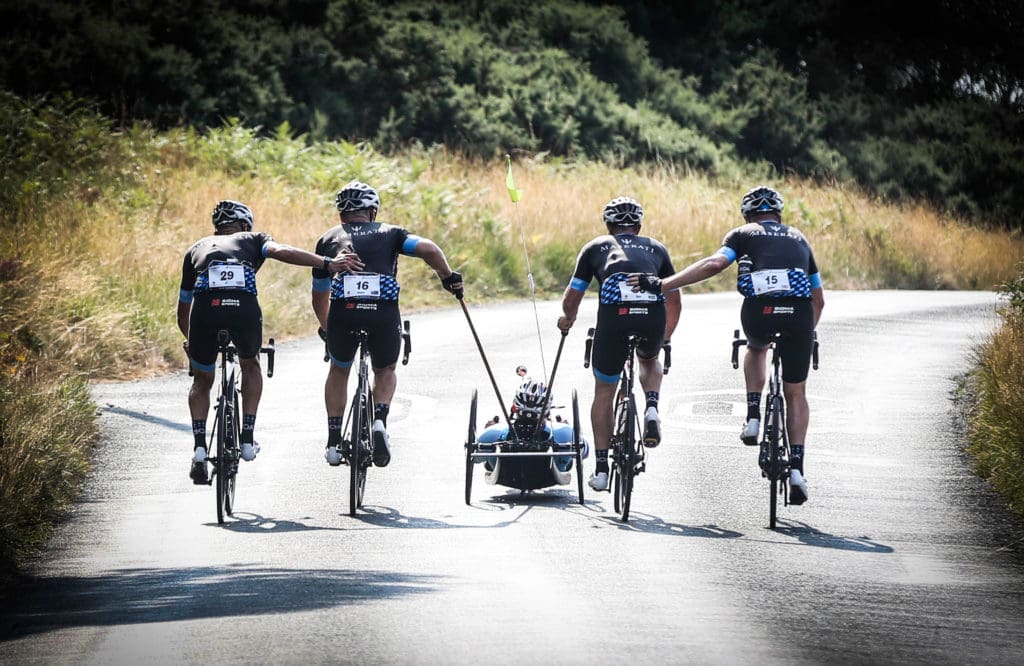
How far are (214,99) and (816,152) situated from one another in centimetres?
1796

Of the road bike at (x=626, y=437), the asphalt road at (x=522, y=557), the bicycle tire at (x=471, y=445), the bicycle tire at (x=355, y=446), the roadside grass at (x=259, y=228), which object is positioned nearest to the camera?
the asphalt road at (x=522, y=557)

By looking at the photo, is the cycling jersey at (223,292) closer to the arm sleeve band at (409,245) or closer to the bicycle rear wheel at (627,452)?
the arm sleeve band at (409,245)

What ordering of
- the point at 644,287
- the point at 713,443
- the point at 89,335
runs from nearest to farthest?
the point at 644,287, the point at 713,443, the point at 89,335

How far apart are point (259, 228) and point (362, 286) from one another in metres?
16.7

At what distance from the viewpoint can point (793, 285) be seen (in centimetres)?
1105

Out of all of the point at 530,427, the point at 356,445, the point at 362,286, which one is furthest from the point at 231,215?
the point at 530,427

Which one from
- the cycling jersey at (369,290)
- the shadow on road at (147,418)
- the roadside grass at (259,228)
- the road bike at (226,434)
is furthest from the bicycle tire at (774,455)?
the shadow on road at (147,418)

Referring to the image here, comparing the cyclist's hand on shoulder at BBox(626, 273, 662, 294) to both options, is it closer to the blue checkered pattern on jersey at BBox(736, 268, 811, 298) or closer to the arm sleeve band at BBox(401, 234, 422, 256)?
the blue checkered pattern on jersey at BBox(736, 268, 811, 298)

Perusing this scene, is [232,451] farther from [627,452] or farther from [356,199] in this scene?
[627,452]

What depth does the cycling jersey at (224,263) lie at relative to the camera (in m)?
11.2

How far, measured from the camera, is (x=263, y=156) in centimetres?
3356

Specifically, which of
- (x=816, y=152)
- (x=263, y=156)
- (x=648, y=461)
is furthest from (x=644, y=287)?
(x=816, y=152)

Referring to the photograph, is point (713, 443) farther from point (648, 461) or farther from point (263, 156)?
point (263, 156)

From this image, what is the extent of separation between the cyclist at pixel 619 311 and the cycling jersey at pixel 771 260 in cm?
51
